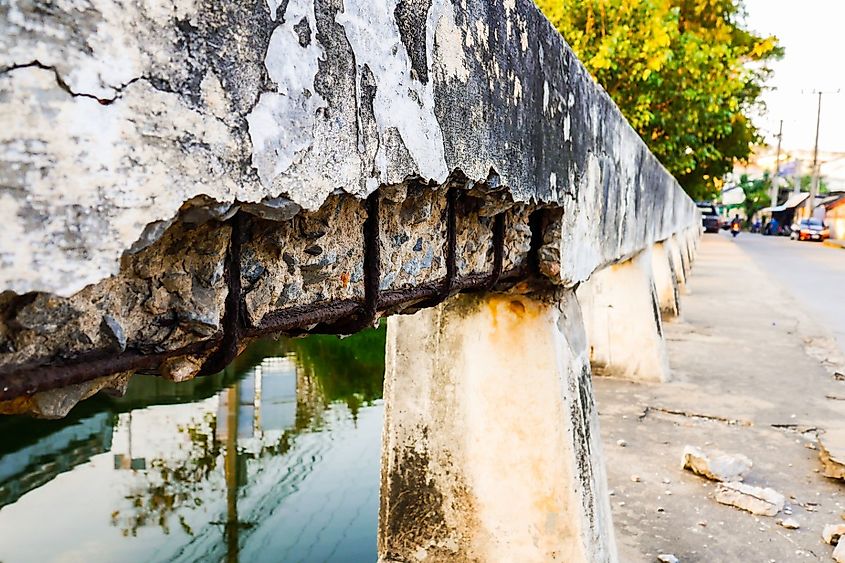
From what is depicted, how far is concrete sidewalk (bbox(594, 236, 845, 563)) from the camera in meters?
2.58

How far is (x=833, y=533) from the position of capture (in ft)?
8.31

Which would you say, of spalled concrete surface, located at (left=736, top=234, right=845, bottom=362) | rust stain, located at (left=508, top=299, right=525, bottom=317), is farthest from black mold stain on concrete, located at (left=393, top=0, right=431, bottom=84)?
spalled concrete surface, located at (left=736, top=234, right=845, bottom=362)

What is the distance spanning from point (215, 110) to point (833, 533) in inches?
104

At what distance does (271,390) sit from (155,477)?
1896 mm

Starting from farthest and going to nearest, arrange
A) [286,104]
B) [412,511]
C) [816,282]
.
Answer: [816,282] → [412,511] → [286,104]

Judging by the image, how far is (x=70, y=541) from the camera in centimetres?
346

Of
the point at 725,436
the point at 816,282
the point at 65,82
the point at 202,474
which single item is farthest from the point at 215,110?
the point at 816,282

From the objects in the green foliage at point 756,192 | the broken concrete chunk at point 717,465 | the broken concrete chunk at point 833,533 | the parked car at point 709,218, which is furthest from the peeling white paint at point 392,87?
the green foliage at point 756,192

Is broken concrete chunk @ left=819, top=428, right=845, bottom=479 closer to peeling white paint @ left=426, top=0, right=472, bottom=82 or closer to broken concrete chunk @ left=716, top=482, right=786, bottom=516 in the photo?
broken concrete chunk @ left=716, top=482, right=786, bottom=516

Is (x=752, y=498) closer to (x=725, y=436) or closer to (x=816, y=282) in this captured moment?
(x=725, y=436)

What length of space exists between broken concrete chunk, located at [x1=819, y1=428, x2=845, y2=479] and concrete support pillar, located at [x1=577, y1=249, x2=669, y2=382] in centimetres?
120

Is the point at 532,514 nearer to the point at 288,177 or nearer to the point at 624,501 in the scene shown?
the point at 624,501

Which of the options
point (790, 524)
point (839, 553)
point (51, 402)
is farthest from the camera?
point (790, 524)

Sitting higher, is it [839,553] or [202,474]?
[839,553]
